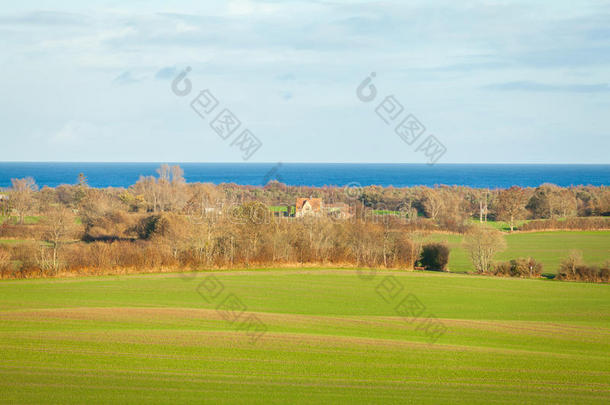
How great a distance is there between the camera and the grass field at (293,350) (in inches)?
395

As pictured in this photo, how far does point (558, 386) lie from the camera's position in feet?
35.4

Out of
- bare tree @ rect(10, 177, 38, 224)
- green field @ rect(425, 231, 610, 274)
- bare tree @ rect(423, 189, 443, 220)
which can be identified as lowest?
green field @ rect(425, 231, 610, 274)

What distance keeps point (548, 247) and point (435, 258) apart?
15622 mm

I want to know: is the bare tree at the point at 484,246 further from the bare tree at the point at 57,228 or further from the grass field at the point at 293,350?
the bare tree at the point at 57,228

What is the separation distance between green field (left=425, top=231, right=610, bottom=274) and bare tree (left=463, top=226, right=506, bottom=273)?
5.60ft

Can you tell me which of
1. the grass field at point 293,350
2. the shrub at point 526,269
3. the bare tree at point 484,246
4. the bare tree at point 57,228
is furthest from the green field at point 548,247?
the bare tree at point 57,228

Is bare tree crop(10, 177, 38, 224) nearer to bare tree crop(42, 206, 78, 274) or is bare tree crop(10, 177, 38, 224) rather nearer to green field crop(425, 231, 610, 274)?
bare tree crop(42, 206, 78, 274)

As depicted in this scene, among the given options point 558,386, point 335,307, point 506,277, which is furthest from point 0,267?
Result: point 506,277

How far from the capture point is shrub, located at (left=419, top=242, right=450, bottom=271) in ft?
127

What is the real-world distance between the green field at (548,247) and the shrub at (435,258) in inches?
42.1

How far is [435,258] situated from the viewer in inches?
1531

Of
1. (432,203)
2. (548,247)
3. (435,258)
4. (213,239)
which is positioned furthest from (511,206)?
(213,239)

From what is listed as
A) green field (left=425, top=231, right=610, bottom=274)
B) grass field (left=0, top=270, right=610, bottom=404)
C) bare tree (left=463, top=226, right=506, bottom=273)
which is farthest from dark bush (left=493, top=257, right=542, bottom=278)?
grass field (left=0, top=270, right=610, bottom=404)

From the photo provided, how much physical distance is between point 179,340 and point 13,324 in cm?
538
